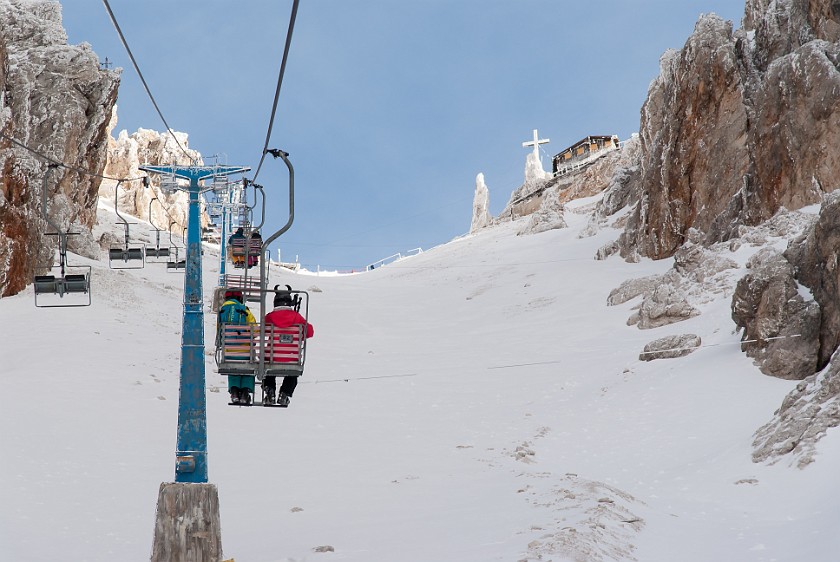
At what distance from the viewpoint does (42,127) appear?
46.2 metres

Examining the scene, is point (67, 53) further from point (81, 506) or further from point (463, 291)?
point (81, 506)

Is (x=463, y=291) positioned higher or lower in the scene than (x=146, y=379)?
higher

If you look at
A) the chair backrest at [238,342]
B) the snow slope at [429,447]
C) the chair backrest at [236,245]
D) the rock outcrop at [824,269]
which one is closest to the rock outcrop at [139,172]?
the snow slope at [429,447]

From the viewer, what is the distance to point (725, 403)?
21.3 meters

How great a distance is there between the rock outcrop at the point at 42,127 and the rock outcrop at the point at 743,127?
31927 millimetres

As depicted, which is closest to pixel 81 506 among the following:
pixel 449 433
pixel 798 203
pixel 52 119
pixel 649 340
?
pixel 449 433

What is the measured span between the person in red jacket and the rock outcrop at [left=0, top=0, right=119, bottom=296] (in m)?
27.6

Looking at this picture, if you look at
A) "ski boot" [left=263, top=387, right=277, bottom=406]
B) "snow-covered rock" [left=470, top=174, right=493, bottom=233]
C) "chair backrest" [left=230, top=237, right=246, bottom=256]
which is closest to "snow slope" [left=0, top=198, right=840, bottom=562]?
"ski boot" [left=263, top=387, right=277, bottom=406]

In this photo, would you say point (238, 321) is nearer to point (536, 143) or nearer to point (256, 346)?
point (256, 346)

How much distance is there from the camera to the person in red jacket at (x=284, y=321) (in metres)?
10.9

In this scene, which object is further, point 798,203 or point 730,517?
point 798,203

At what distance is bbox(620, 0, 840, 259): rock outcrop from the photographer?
35.8 metres

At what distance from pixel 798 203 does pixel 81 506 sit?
1267 inches

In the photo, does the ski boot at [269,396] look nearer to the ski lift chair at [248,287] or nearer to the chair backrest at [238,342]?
the chair backrest at [238,342]
